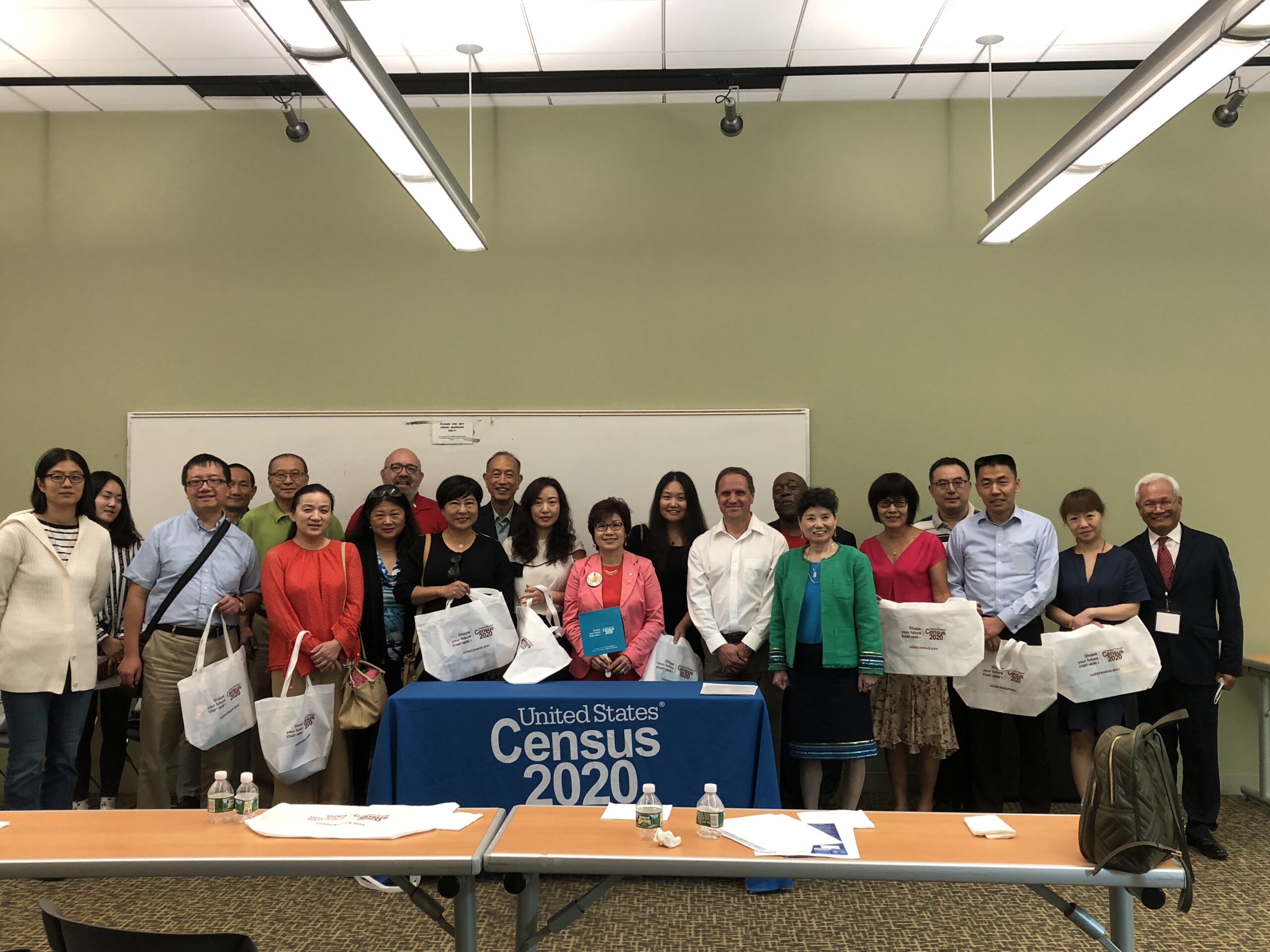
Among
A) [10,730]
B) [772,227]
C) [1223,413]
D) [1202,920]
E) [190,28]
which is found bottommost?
[1202,920]

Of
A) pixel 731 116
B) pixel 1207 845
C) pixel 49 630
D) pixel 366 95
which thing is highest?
pixel 731 116

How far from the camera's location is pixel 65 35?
4.25 m

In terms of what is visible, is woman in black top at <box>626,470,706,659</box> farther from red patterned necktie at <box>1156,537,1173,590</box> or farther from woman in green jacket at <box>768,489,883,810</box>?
red patterned necktie at <box>1156,537,1173,590</box>

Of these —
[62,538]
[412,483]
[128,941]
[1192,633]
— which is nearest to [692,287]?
[412,483]

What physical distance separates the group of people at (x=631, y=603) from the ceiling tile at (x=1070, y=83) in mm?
2173

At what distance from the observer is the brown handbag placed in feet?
11.8

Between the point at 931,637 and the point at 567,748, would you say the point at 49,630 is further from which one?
the point at 931,637

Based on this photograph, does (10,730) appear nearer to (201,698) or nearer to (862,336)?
(201,698)

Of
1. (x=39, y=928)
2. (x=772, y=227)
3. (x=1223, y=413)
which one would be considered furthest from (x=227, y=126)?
(x=1223, y=413)

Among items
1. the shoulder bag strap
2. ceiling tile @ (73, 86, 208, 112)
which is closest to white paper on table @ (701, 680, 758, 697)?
the shoulder bag strap

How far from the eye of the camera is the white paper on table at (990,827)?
2102mm

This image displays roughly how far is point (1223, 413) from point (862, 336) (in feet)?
6.44

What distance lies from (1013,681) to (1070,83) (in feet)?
10.5

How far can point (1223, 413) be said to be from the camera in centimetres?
487
